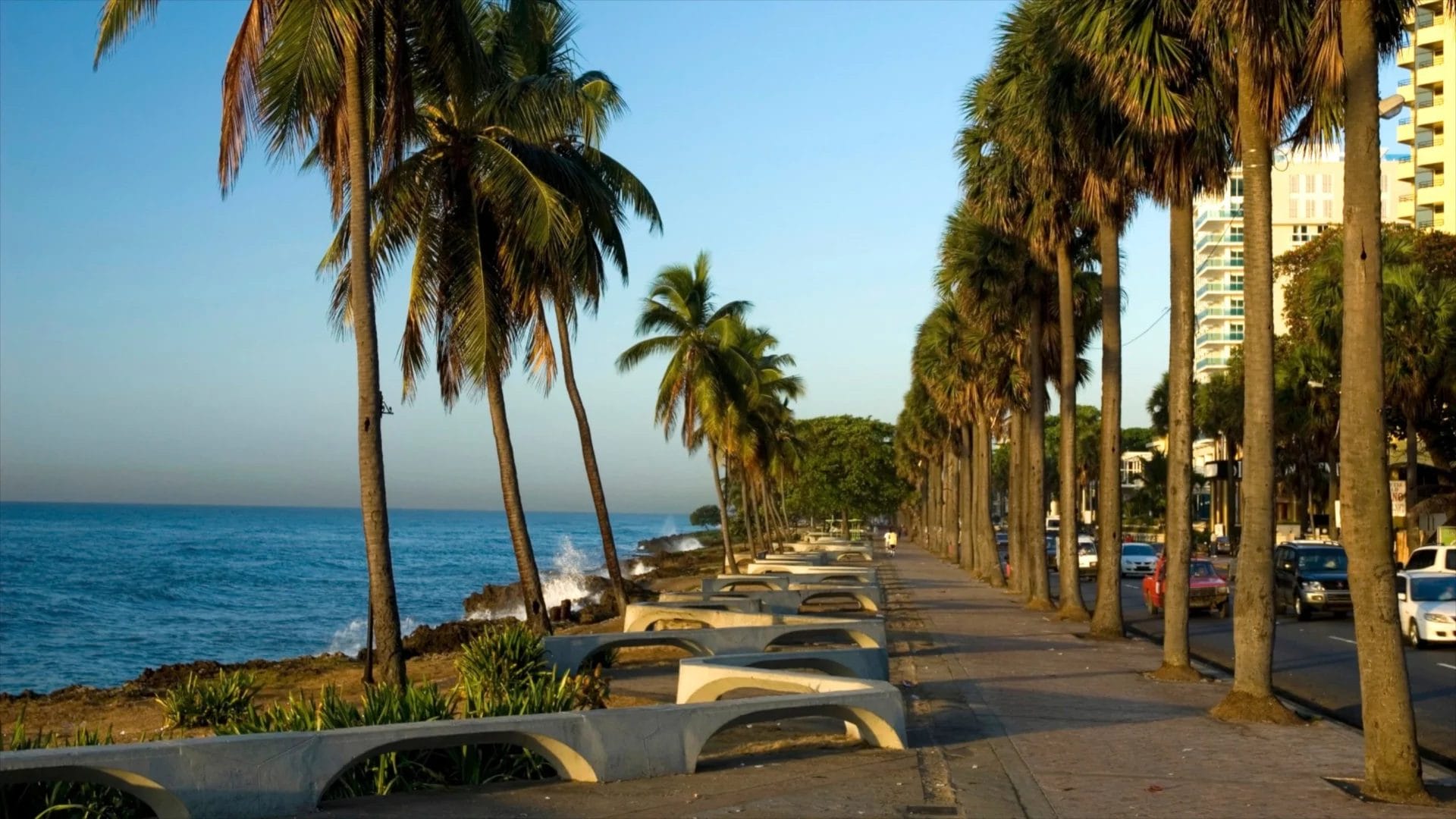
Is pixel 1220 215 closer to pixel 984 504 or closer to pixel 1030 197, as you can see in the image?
pixel 984 504

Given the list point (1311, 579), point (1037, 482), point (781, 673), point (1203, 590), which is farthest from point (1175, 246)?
point (1311, 579)

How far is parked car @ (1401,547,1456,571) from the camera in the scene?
31.8 m

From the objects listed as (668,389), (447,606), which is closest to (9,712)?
(668,389)

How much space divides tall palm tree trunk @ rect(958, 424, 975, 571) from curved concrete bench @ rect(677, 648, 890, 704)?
39.1 m

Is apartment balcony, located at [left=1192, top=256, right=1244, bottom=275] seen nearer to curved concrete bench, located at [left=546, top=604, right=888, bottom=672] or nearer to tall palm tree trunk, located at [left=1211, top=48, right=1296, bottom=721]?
curved concrete bench, located at [left=546, top=604, right=888, bottom=672]

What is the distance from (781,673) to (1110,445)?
12.3 metres

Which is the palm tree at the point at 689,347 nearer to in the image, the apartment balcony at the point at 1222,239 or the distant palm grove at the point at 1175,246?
the distant palm grove at the point at 1175,246

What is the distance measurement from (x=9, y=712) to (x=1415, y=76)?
77.3m

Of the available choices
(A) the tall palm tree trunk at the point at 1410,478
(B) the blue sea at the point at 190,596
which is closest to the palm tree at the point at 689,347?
(B) the blue sea at the point at 190,596

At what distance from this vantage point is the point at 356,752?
915 cm

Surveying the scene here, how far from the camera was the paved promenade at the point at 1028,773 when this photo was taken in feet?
31.1

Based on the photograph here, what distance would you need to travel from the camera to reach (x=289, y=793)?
348 inches

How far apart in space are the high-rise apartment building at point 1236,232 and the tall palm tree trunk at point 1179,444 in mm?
95205

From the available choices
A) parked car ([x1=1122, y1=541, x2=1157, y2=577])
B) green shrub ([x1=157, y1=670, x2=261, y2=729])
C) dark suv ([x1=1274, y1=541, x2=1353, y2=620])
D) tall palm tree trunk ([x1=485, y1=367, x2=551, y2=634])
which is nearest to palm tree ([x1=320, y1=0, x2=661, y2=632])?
tall palm tree trunk ([x1=485, y1=367, x2=551, y2=634])
